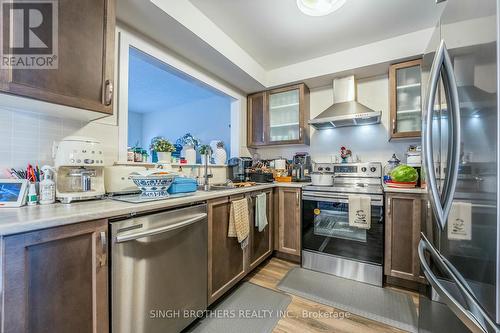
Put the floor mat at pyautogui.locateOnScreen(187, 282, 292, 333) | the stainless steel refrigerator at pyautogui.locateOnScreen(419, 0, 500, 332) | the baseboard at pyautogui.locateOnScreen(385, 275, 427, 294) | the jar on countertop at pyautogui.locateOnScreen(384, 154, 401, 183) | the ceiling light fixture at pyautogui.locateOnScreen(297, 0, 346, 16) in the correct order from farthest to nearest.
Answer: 1. the jar on countertop at pyautogui.locateOnScreen(384, 154, 401, 183)
2. the baseboard at pyautogui.locateOnScreen(385, 275, 427, 294)
3. the ceiling light fixture at pyautogui.locateOnScreen(297, 0, 346, 16)
4. the floor mat at pyautogui.locateOnScreen(187, 282, 292, 333)
5. the stainless steel refrigerator at pyautogui.locateOnScreen(419, 0, 500, 332)

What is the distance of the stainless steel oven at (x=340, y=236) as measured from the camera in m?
1.90

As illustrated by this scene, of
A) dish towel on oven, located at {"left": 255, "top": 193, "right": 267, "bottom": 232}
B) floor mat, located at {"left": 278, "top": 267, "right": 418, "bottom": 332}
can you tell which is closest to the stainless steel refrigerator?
floor mat, located at {"left": 278, "top": 267, "right": 418, "bottom": 332}

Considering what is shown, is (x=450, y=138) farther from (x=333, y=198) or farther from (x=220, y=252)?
(x=220, y=252)

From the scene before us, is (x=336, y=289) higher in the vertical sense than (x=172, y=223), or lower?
lower

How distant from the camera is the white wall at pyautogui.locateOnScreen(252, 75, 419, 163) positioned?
2.49 metres

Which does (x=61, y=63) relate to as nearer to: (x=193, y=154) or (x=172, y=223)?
(x=172, y=223)

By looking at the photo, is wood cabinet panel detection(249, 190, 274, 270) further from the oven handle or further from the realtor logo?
the realtor logo

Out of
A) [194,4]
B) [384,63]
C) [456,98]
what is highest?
[194,4]

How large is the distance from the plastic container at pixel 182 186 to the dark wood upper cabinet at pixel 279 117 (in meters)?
1.63

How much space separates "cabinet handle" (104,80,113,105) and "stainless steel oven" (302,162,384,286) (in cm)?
187

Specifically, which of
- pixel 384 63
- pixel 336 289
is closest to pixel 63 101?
pixel 336 289

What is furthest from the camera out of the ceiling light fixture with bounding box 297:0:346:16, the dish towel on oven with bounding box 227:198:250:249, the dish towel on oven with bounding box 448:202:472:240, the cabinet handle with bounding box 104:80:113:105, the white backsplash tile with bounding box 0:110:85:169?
the dish towel on oven with bounding box 227:198:250:249

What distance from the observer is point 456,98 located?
80cm

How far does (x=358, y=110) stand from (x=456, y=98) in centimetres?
166
